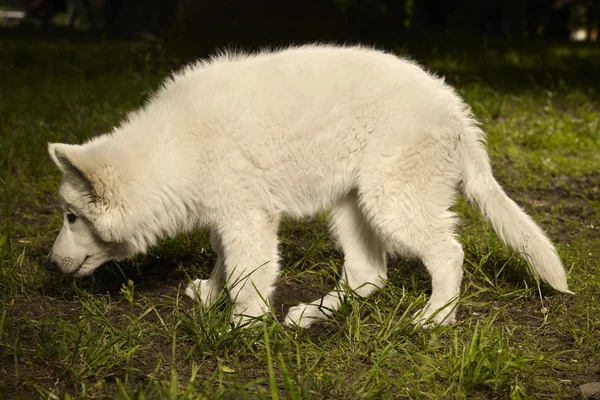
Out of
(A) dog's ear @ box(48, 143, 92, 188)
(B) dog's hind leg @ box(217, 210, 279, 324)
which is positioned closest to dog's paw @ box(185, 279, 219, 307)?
(B) dog's hind leg @ box(217, 210, 279, 324)

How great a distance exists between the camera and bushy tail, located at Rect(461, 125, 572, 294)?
13.3 ft

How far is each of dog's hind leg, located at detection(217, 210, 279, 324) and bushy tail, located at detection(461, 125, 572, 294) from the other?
1.13 metres

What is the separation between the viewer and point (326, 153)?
398cm

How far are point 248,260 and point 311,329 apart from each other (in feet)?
1.67

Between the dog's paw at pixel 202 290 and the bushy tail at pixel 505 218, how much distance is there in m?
1.46

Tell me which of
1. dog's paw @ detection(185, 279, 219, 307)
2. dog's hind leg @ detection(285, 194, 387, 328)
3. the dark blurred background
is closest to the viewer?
dog's paw @ detection(185, 279, 219, 307)

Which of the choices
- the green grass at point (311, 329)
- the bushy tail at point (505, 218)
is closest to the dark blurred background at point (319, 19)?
the green grass at point (311, 329)

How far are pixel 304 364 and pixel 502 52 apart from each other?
8351mm

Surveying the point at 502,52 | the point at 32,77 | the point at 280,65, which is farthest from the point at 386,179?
the point at 502,52

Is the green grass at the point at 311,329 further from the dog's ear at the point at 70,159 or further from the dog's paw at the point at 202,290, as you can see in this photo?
the dog's ear at the point at 70,159

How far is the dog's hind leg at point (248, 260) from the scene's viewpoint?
3850mm

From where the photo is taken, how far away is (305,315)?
410 cm

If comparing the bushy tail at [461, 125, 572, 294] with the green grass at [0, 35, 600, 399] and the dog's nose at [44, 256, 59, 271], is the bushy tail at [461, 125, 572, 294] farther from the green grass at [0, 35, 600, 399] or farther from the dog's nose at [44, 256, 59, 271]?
the dog's nose at [44, 256, 59, 271]

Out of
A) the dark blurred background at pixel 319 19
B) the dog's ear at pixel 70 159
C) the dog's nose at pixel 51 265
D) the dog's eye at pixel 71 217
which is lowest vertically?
the dark blurred background at pixel 319 19
